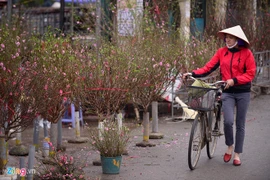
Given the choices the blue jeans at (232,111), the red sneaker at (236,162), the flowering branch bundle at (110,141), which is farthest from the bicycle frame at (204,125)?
the flowering branch bundle at (110,141)

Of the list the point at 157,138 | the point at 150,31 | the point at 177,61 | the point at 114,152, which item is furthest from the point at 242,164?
the point at 150,31

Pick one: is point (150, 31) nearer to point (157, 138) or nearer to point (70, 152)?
point (157, 138)

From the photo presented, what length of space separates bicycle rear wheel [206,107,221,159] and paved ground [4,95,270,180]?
127 millimetres

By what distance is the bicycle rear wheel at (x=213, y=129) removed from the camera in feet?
32.2

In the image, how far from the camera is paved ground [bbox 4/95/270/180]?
906 cm

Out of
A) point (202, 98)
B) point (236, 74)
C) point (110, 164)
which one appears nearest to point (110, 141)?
point (110, 164)

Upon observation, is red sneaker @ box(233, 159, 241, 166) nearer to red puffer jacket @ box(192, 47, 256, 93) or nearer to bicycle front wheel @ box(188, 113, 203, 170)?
bicycle front wheel @ box(188, 113, 203, 170)

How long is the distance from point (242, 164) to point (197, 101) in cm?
124

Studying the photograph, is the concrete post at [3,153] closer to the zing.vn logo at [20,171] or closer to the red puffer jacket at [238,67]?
the zing.vn logo at [20,171]

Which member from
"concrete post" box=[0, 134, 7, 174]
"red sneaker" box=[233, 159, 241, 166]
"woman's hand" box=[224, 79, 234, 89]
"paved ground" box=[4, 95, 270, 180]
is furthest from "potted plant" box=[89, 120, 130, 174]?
"red sneaker" box=[233, 159, 241, 166]

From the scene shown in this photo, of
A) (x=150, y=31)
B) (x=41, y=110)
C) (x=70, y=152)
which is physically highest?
(x=150, y=31)

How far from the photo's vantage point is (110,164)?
910cm

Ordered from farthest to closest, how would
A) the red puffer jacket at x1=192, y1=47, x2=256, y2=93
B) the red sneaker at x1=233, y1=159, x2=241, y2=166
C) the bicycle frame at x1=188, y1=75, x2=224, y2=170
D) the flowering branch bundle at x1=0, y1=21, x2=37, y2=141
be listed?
1. the red sneaker at x1=233, y1=159, x2=241, y2=166
2. the red puffer jacket at x1=192, y1=47, x2=256, y2=93
3. the bicycle frame at x1=188, y1=75, x2=224, y2=170
4. the flowering branch bundle at x1=0, y1=21, x2=37, y2=141

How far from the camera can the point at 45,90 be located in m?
8.81
